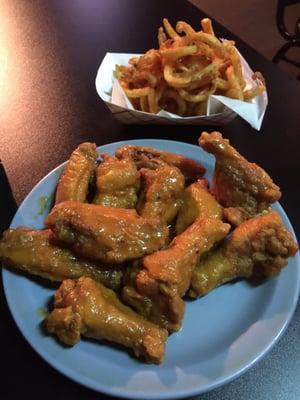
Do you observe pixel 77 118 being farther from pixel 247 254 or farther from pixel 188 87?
pixel 247 254

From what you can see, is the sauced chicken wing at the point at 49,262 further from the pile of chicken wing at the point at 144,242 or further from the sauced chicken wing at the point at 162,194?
the sauced chicken wing at the point at 162,194

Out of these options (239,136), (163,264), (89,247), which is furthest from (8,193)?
(239,136)

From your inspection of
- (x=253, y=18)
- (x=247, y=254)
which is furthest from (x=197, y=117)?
(x=253, y=18)

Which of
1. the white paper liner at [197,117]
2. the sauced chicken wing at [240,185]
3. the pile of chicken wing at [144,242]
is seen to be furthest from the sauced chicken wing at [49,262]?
the white paper liner at [197,117]

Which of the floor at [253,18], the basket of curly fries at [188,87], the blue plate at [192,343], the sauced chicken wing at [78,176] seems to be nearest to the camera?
the blue plate at [192,343]

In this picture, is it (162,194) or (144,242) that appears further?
(162,194)
